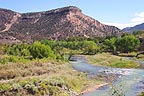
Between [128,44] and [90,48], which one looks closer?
[128,44]

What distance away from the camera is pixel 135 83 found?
62531mm

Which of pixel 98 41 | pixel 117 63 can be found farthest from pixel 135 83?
pixel 98 41

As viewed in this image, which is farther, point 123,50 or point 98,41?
point 98,41

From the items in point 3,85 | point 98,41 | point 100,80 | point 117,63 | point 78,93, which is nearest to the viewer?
point 3,85

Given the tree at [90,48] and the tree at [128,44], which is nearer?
the tree at [128,44]

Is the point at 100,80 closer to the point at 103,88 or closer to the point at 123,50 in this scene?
the point at 103,88

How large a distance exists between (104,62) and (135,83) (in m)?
45.2

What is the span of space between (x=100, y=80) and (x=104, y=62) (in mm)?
40515

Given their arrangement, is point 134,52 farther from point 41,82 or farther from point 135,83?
point 41,82

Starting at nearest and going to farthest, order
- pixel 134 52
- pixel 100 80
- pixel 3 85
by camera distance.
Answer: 1. pixel 3 85
2. pixel 100 80
3. pixel 134 52

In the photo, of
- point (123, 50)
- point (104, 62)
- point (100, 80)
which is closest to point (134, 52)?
point (123, 50)

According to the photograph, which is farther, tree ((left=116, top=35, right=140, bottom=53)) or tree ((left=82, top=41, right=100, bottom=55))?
tree ((left=82, top=41, right=100, bottom=55))

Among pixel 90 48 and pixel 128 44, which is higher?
pixel 128 44

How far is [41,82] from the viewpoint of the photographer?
48.9m
